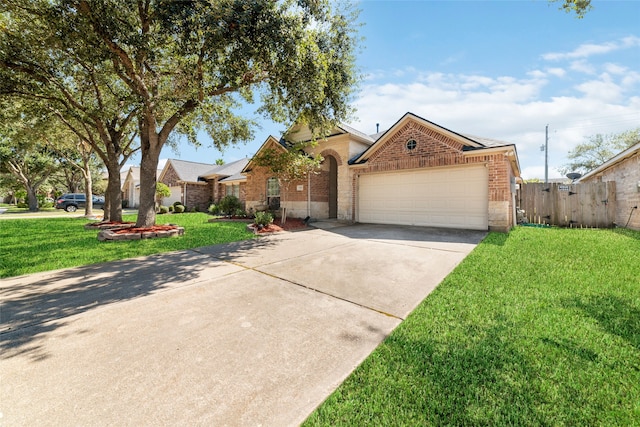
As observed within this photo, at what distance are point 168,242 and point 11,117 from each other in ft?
35.8

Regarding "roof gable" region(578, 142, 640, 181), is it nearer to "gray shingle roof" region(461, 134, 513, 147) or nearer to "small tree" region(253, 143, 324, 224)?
"gray shingle roof" region(461, 134, 513, 147)

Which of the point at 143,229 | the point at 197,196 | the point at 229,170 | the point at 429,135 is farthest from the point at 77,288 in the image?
the point at 197,196

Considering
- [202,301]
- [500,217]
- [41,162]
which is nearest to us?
[202,301]

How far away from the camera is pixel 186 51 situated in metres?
7.19

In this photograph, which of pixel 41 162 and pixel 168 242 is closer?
pixel 168 242

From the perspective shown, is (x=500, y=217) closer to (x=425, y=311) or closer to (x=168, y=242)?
(x=425, y=311)

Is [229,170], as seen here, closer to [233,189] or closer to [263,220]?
[233,189]

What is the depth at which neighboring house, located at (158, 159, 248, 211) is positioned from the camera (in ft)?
78.3

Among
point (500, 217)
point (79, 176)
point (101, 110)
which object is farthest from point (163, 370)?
point (79, 176)

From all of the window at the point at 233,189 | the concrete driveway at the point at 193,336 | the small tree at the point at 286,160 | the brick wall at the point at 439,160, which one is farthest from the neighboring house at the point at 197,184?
the concrete driveway at the point at 193,336

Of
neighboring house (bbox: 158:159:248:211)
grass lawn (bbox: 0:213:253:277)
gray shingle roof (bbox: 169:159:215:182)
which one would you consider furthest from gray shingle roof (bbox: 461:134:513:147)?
gray shingle roof (bbox: 169:159:215:182)

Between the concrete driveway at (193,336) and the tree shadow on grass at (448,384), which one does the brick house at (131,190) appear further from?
the tree shadow on grass at (448,384)

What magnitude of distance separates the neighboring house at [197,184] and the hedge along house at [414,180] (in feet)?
33.6

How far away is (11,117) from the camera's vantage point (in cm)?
1164
